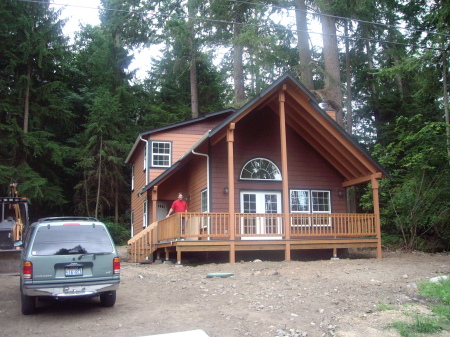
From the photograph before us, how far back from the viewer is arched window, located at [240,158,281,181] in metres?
16.8

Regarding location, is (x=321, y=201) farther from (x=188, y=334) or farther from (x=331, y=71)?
(x=188, y=334)

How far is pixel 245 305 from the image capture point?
786 centimetres

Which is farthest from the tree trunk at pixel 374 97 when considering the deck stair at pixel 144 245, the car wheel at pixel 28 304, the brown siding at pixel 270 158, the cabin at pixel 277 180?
the car wheel at pixel 28 304

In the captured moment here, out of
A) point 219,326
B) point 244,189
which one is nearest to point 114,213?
point 244,189

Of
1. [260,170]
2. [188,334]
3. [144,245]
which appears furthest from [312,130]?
[188,334]

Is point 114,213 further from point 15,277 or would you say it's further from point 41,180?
point 15,277

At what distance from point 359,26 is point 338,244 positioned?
54.9 ft

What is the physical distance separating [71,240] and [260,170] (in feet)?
34.0

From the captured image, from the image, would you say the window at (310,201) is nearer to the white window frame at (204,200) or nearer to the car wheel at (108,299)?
the white window frame at (204,200)

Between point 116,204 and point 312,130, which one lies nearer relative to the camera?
point 312,130

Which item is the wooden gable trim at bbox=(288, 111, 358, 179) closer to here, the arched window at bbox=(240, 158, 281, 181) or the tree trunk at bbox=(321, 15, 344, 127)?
the arched window at bbox=(240, 158, 281, 181)

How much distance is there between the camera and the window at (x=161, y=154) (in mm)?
20078

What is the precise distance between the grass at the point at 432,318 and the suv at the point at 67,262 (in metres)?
4.61

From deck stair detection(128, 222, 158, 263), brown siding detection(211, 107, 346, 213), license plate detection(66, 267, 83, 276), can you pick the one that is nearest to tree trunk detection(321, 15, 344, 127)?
brown siding detection(211, 107, 346, 213)
